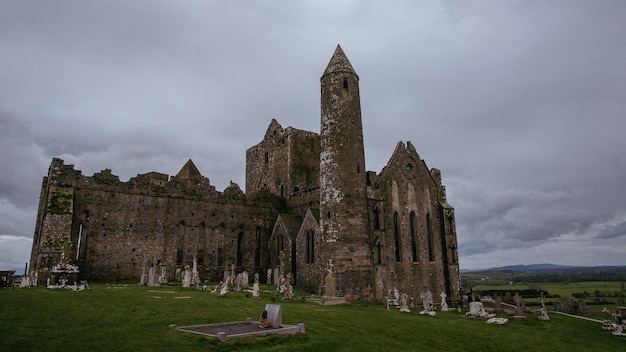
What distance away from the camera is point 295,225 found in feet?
118

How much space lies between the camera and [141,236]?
3344 centimetres

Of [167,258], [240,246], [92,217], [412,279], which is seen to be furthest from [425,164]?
[92,217]

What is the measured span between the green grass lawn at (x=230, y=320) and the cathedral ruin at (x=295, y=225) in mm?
6094

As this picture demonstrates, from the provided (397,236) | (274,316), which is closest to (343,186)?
(397,236)

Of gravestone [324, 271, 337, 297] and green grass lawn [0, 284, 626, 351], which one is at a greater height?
gravestone [324, 271, 337, 297]

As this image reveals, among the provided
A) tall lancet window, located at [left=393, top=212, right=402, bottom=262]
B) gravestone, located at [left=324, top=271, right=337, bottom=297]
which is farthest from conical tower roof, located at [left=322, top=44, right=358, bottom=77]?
gravestone, located at [left=324, top=271, right=337, bottom=297]

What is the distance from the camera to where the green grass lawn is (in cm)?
1257

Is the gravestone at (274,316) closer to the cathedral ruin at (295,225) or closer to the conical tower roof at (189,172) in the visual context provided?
the cathedral ruin at (295,225)

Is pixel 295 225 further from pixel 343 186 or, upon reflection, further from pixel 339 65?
pixel 339 65

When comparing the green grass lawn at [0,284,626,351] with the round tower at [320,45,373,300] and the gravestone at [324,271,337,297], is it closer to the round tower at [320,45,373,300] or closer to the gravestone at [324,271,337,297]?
the gravestone at [324,271,337,297]

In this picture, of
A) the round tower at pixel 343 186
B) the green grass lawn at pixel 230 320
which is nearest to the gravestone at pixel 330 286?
the round tower at pixel 343 186

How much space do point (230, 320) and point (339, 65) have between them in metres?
21.3

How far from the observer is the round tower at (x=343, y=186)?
27969 millimetres

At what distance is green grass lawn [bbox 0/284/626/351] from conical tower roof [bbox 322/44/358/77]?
16775mm
